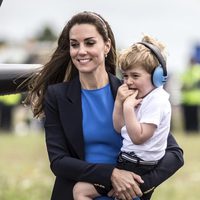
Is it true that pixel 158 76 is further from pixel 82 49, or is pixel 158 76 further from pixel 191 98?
pixel 191 98

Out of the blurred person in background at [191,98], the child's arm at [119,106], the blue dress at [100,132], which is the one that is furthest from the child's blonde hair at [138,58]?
the blurred person in background at [191,98]

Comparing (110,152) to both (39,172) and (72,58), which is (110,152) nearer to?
(72,58)

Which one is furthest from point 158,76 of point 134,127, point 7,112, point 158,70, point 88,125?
point 7,112

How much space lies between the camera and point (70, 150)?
4684 millimetres

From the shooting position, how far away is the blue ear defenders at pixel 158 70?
458 cm

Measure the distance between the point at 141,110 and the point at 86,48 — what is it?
0.39 metres

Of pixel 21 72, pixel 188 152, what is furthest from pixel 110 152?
pixel 188 152

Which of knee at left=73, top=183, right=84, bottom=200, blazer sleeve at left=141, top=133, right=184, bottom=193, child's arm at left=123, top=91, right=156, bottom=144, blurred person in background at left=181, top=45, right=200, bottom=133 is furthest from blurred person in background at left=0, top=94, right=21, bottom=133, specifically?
child's arm at left=123, top=91, right=156, bottom=144

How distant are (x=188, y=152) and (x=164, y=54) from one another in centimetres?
1084

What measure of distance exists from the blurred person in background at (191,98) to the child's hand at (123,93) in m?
17.2

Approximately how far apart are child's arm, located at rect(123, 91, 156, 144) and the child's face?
0.11 m

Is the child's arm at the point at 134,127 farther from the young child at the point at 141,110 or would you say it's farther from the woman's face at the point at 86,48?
the woman's face at the point at 86,48

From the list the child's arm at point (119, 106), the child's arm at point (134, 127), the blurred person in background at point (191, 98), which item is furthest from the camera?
the blurred person in background at point (191, 98)

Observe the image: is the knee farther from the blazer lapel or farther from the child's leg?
the blazer lapel
